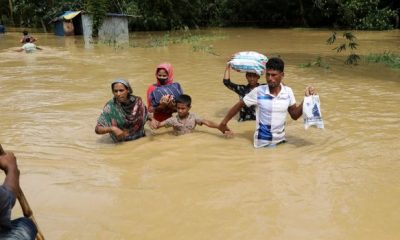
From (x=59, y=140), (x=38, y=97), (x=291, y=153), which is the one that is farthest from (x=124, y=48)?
(x=291, y=153)

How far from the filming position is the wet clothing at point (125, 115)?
5297 mm

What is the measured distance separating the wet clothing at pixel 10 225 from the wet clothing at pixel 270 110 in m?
2.91

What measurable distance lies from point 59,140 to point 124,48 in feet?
38.0

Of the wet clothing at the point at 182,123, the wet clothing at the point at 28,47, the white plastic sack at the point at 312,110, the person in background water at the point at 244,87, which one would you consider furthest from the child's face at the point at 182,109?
the wet clothing at the point at 28,47

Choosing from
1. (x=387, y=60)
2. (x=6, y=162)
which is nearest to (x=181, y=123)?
(x=6, y=162)

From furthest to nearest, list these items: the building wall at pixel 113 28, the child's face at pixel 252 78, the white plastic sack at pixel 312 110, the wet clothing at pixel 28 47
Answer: the building wall at pixel 113 28, the wet clothing at pixel 28 47, the child's face at pixel 252 78, the white plastic sack at pixel 312 110

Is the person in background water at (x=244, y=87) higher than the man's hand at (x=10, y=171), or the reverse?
the man's hand at (x=10, y=171)

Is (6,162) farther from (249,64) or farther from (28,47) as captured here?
(28,47)

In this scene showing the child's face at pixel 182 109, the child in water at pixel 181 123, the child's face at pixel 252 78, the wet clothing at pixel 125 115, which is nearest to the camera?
the wet clothing at pixel 125 115

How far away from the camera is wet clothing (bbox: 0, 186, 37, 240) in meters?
2.23

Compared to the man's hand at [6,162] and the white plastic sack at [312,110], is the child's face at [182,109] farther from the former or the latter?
the man's hand at [6,162]

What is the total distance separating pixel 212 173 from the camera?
4.48m

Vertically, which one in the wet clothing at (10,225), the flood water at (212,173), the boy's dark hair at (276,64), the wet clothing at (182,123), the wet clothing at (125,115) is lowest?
the flood water at (212,173)

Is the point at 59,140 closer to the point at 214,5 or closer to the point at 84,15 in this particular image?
the point at 84,15
